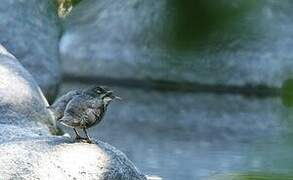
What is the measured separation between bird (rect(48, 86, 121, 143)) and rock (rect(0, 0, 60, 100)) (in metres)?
3.53

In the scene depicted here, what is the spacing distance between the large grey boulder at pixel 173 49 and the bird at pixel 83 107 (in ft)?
23.8

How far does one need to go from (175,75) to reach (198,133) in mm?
3700

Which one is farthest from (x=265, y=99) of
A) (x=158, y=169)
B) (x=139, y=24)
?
(x=158, y=169)

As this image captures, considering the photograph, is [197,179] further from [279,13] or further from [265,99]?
[279,13]

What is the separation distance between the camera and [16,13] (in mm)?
8117

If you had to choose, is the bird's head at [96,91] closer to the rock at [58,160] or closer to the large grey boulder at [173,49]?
the rock at [58,160]

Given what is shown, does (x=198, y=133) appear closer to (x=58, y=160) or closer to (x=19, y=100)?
(x=19, y=100)

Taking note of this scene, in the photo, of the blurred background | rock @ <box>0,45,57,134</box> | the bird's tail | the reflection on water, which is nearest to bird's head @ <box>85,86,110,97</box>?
the bird's tail

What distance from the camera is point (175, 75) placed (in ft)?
39.2

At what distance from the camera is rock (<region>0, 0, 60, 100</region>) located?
25.5ft

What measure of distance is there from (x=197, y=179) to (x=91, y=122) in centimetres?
235

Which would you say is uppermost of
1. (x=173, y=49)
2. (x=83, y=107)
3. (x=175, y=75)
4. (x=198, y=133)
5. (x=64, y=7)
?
(x=64, y=7)

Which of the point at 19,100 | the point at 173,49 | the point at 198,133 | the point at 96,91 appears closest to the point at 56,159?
the point at 96,91

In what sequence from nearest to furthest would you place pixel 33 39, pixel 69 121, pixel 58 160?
pixel 58 160
pixel 69 121
pixel 33 39
